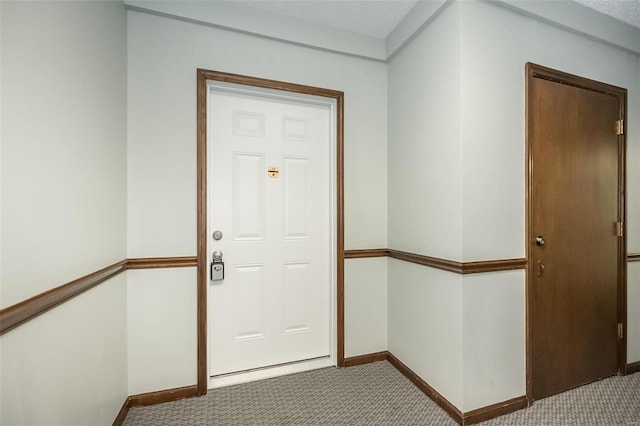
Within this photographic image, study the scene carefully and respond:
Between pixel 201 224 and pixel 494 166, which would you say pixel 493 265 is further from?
pixel 201 224

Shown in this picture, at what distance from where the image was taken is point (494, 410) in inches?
67.7

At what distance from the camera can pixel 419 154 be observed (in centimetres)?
204

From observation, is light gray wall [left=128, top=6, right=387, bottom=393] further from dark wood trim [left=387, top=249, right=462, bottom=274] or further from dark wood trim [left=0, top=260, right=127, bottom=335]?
dark wood trim [left=387, top=249, right=462, bottom=274]

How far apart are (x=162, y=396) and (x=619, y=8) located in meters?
4.00

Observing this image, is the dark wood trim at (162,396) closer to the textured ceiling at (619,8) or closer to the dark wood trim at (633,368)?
the dark wood trim at (633,368)

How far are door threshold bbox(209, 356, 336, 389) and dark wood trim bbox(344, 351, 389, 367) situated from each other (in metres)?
Result: 0.12

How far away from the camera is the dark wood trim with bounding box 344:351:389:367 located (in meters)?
2.29

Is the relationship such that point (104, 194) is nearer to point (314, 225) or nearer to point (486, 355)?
point (314, 225)

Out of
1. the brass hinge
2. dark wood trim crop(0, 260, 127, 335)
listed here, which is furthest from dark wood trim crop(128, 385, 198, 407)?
the brass hinge

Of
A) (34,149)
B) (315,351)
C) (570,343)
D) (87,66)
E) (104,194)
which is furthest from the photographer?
(315,351)

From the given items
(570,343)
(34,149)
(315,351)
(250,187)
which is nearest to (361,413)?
(315,351)

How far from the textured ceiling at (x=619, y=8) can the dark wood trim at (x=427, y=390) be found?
9.03 feet

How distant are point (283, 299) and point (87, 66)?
70.7 inches

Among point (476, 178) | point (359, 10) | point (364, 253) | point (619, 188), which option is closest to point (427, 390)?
point (364, 253)
